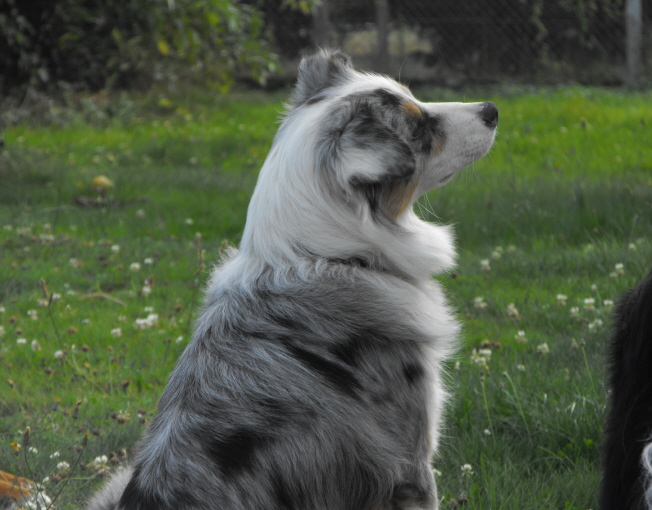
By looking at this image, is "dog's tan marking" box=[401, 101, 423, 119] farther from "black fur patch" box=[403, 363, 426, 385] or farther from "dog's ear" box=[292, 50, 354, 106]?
"black fur patch" box=[403, 363, 426, 385]

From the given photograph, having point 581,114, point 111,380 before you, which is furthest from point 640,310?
point 581,114

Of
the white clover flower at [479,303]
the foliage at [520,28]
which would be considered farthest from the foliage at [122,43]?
the white clover flower at [479,303]

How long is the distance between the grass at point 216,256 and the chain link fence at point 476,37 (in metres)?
3.23

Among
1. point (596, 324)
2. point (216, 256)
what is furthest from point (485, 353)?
point (216, 256)

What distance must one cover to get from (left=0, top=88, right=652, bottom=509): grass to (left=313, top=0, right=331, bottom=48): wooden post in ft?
12.1

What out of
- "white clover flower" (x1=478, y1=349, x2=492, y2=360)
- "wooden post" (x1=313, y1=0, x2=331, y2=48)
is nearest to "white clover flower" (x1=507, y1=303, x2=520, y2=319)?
"white clover flower" (x1=478, y1=349, x2=492, y2=360)

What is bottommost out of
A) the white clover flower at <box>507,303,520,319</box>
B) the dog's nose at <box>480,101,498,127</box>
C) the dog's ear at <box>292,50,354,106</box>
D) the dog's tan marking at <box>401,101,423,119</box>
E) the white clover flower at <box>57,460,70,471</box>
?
the white clover flower at <box>507,303,520,319</box>

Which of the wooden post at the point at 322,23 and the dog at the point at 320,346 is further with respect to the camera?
the wooden post at the point at 322,23

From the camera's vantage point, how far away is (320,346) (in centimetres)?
241

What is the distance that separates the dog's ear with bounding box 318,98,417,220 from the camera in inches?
98.4

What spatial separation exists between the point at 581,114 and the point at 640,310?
318 inches

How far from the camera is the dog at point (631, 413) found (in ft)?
6.64

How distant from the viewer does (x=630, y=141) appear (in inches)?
317

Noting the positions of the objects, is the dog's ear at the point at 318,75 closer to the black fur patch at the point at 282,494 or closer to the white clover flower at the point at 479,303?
the black fur patch at the point at 282,494
